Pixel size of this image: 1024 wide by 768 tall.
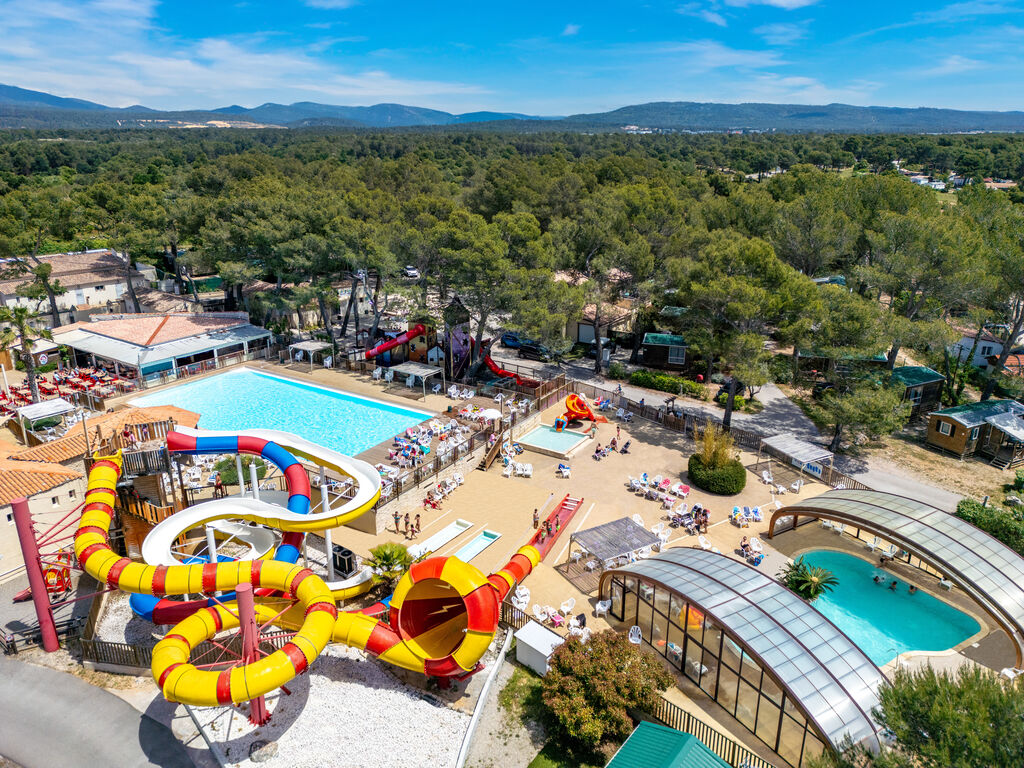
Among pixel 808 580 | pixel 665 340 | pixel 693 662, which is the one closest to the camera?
pixel 693 662

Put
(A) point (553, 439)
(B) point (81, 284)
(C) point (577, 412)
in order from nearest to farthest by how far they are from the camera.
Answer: (A) point (553, 439) → (C) point (577, 412) → (B) point (81, 284)

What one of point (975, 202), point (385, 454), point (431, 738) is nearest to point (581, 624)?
point (431, 738)

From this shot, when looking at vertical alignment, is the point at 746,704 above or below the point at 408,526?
above

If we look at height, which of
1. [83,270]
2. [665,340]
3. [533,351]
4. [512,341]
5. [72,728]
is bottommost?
[72,728]

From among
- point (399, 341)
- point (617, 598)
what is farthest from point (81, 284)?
point (617, 598)

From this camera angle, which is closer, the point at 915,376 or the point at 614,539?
the point at 614,539

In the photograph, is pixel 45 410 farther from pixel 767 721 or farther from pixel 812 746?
pixel 812 746

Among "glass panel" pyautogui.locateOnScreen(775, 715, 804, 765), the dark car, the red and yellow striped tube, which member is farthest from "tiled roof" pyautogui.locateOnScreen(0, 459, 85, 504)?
the dark car
